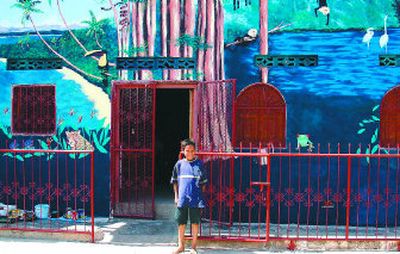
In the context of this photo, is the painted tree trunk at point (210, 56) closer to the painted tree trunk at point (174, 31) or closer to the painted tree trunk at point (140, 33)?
the painted tree trunk at point (174, 31)

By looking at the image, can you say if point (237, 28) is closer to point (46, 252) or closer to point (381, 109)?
point (381, 109)

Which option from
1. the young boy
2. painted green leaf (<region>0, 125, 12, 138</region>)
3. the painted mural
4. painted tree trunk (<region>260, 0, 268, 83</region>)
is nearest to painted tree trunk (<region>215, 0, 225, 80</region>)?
the painted mural

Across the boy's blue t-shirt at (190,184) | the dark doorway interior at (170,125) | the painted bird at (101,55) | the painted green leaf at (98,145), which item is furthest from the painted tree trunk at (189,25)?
the dark doorway interior at (170,125)

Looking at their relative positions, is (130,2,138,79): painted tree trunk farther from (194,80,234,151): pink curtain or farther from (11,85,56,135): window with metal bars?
(11,85,56,135): window with metal bars

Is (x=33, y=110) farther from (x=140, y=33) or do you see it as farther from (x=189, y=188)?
(x=189, y=188)

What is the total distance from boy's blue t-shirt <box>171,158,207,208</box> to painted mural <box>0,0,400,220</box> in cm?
217

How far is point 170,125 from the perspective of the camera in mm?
13844

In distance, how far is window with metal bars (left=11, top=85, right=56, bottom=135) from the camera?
8.93 metres

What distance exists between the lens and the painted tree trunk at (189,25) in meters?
8.57

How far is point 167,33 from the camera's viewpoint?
8641 millimetres

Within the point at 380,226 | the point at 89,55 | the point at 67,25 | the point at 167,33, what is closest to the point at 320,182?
the point at 380,226

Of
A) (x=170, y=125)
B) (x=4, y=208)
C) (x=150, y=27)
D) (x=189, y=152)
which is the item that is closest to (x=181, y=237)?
(x=189, y=152)

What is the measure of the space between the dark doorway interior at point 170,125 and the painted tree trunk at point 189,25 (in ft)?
15.3

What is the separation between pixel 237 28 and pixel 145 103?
1.87m
